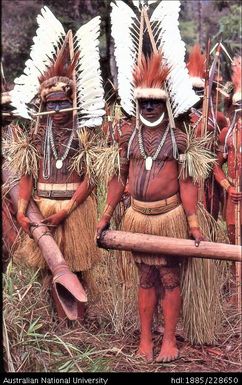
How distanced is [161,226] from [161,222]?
0.02 m

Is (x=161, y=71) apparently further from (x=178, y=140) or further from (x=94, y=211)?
(x=94, y=211)

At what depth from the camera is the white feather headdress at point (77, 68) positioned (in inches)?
135

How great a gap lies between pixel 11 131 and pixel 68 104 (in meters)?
0.60

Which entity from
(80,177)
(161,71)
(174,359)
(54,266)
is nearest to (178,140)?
(161,71)

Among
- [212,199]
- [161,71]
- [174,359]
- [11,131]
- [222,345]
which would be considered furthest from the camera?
[212,199]

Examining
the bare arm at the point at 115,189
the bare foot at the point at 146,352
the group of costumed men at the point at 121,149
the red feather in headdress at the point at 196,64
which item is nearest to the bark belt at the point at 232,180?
the group of costumed men at the point at 121,149

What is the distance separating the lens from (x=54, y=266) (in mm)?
3268

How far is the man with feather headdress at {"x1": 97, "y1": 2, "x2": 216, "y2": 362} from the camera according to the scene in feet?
9.99

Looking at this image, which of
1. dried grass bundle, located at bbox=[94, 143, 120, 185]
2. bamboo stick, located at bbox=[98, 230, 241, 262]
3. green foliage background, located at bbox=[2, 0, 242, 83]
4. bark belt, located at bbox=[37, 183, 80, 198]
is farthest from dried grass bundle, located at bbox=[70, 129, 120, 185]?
green foliage background, located at bbox=[2, 0, 242, 83]

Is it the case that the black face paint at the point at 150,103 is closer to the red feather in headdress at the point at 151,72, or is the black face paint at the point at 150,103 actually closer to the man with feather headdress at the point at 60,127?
the red feather in headdress at the point at 151,72

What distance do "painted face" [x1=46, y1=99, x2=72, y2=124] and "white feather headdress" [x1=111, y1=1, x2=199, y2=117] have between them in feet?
1.36

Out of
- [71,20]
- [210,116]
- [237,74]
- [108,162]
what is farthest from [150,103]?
[71,20]

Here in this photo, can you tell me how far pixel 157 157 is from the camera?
10.2 feet

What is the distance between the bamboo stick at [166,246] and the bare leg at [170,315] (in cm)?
22
